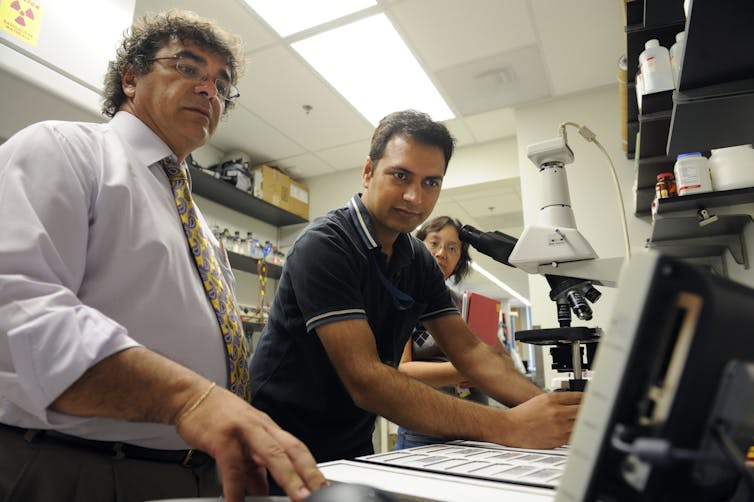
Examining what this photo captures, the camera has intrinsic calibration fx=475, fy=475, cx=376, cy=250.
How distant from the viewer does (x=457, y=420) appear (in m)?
0.92

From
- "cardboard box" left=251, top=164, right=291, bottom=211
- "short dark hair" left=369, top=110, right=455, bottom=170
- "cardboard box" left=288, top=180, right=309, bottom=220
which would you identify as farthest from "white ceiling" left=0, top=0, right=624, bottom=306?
"short dark hair" left=369, top=110, right=455, bottom=170

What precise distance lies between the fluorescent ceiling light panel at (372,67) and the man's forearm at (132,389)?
2.41 m

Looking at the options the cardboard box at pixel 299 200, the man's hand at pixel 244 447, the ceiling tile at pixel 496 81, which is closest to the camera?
the man's hand at pixel 244 447

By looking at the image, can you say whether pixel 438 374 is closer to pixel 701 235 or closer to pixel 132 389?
pixel 132 389

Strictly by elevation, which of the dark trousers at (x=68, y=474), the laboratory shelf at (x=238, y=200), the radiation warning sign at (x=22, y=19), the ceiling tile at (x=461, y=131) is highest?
the ceiling tile at (x=461, y=131)

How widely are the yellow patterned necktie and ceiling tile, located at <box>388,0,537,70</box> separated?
1.91m

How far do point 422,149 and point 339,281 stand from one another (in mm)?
513

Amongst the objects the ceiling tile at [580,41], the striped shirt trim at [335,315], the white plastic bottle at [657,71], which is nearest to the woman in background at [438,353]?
the striped shirt trim at [335,315]

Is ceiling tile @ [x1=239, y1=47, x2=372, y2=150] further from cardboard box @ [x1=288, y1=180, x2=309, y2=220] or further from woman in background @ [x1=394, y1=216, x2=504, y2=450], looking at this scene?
woman in background @ [x1=394, y1=216, x2=504, y2=450]

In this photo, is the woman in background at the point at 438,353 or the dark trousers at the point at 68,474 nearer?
the dark trousers at the point at 68,474

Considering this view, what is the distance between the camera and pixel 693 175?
1840 millimetres

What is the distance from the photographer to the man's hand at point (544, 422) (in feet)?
2.90

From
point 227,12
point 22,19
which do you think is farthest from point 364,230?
point 227,12

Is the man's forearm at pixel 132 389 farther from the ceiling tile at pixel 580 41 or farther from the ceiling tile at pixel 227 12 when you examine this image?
the ceiling tile at pixel 580 41
